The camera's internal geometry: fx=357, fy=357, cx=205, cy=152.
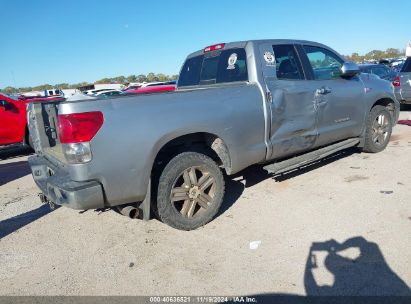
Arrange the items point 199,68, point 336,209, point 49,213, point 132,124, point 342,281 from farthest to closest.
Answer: point 199,68
point 49,213
point 336,209
point 132,124
point 342,281

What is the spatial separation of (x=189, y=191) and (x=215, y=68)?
194 cm

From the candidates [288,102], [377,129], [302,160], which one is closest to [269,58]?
[288,102]

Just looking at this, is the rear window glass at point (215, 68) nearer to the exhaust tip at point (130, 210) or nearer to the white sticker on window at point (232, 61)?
the white sticker on window at point (232, 61)

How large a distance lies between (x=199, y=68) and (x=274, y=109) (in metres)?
1.51

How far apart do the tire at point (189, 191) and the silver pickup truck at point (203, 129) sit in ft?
0.04

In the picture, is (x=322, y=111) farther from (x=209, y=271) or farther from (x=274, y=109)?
(x=209, y=271)

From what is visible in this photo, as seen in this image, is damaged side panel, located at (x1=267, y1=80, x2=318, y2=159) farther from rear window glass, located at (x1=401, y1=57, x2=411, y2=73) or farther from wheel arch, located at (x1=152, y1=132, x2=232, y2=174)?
rear window glass, located at (x1=401, y1=57, x2=411, y2=73)

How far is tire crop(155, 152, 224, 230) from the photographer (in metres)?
3.62

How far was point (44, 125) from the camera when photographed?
4.25 metres

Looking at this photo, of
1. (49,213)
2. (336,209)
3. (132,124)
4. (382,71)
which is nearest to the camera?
(132,124)

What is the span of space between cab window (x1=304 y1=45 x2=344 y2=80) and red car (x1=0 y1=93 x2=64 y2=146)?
6.45m

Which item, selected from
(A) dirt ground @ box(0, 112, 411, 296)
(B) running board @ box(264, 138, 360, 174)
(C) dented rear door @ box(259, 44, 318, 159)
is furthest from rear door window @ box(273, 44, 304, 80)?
(A) dirt ground @ box(0, 112, 411, 296)

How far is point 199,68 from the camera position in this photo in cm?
524

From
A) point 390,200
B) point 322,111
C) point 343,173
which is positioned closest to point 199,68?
point 322,111
